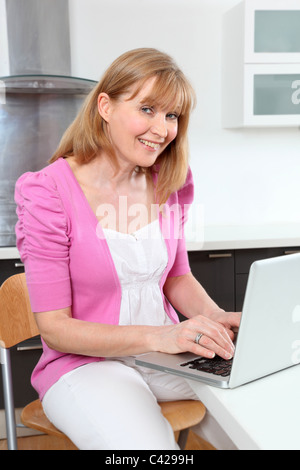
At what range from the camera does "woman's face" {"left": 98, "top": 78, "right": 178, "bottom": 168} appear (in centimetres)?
127

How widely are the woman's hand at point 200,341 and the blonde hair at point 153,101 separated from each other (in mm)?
543

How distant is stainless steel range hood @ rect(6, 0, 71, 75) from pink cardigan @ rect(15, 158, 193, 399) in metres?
1.27

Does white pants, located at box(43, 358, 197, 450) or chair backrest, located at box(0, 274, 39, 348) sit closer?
white pants, located at box(43, 358, 197, 450)

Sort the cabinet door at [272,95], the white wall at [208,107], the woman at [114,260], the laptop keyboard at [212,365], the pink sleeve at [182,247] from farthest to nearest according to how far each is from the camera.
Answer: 1. the white wall at [208,107]
2. the cabinet door at [272,95]
3. the pink sleeve at [182,247]
4. the woman at [114,260]
5. the laptop keyboard at [212,365]

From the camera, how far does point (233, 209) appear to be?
2.92 metres

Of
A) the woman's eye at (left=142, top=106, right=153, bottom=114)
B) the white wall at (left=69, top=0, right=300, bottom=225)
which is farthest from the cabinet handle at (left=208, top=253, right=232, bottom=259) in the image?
the woman's eye at (left=142, top=106, right=153, bottom=114)

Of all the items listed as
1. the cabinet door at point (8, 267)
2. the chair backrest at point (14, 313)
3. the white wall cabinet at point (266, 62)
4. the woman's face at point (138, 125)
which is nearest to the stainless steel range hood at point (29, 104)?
the cabinet door at point (8, 267)

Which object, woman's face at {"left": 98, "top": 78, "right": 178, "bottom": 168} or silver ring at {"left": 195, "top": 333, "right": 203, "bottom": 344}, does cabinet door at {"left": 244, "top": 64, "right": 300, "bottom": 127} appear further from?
silver ring at {"left": 195, "top": 333, "right": 203, "bottom": 344}

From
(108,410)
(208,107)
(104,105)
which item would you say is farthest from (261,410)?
(208,107)

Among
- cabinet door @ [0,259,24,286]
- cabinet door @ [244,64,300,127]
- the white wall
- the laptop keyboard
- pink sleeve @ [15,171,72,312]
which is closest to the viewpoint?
the laptop keyboard

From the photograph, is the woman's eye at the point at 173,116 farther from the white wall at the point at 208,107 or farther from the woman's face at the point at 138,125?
the white wall at the point at 208,107

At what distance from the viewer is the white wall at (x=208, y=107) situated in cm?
268

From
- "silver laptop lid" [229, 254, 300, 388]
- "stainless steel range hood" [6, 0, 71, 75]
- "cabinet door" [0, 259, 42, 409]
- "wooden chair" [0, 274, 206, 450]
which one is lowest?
"cabinet door" [0, 259, 42, 409]
